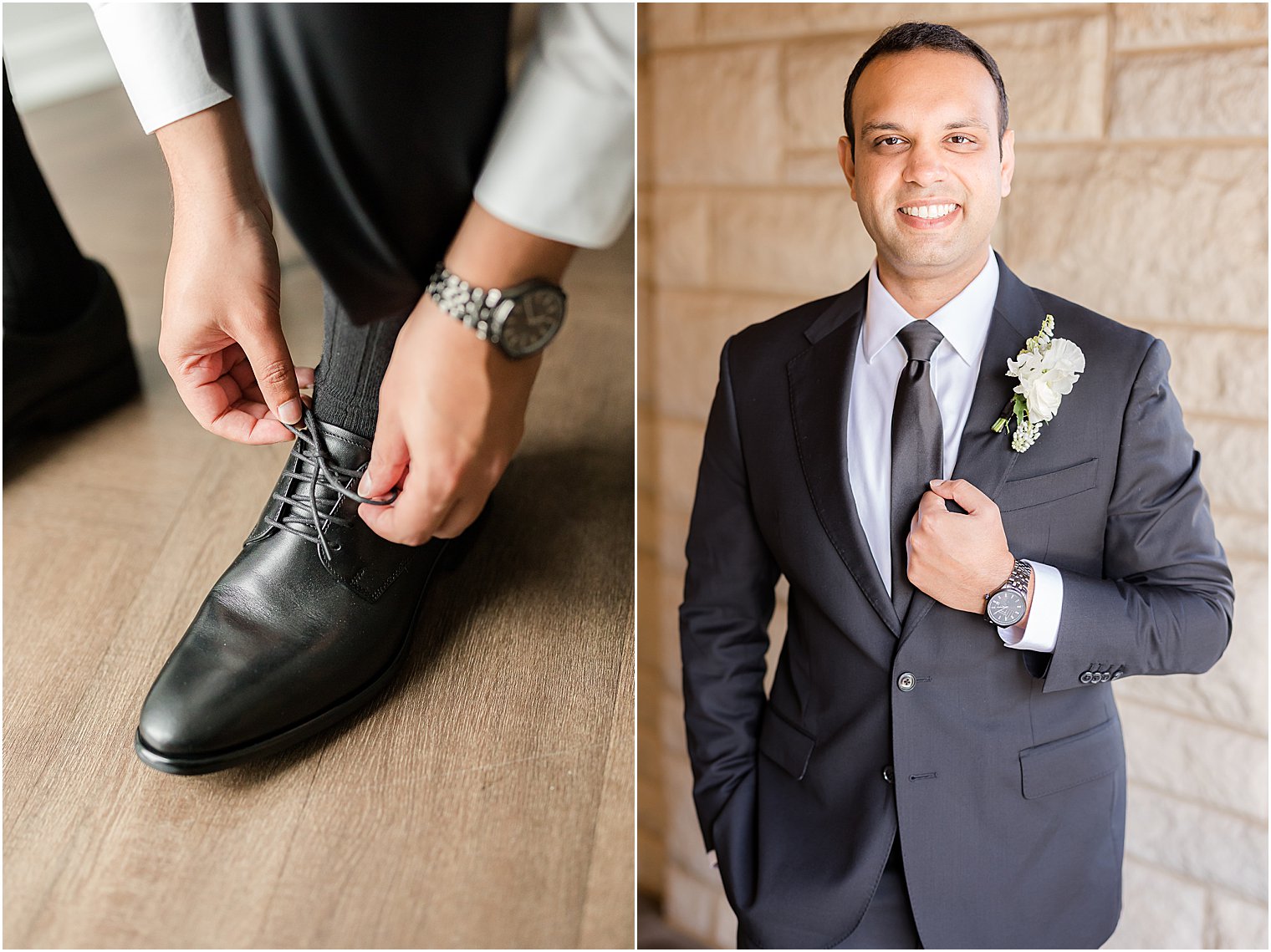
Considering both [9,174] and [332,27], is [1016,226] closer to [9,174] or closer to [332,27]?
[332,27]

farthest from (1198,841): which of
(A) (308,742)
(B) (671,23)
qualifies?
(B) (671,23)

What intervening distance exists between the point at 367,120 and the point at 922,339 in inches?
17.4

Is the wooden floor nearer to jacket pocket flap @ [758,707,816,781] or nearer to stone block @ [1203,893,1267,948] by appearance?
jacket pocket flap @ [758,707,816,781]

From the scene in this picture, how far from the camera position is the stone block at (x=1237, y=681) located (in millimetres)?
1021

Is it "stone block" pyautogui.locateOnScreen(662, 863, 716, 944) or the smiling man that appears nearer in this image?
the smiling man

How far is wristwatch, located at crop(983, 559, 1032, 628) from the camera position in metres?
0.69

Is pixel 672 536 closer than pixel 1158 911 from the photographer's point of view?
No

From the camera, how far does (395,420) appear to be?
1.76ft

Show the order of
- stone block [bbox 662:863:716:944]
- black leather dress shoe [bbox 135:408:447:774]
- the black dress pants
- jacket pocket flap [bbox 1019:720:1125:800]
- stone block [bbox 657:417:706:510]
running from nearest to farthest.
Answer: the black dress pants → black leather dress shoe [bbox 135:408:447:774] → jacket pocket flap [bbox 1019:720:1125:800] → stone block [bbox 657:417:706:510] → stone block [bbox 662:863:716:944]

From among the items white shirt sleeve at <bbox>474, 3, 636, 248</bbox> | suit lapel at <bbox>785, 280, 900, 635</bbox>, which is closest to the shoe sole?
white shirt sleeve at <bbox>474, 3, 636, 248</bbox>

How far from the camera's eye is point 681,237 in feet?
4.28

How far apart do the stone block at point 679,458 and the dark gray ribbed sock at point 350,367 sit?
85 centimetres

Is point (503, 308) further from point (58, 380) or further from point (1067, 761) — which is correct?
point (1067, 761)

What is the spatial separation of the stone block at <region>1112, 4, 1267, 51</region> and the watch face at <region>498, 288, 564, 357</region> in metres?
0.76
